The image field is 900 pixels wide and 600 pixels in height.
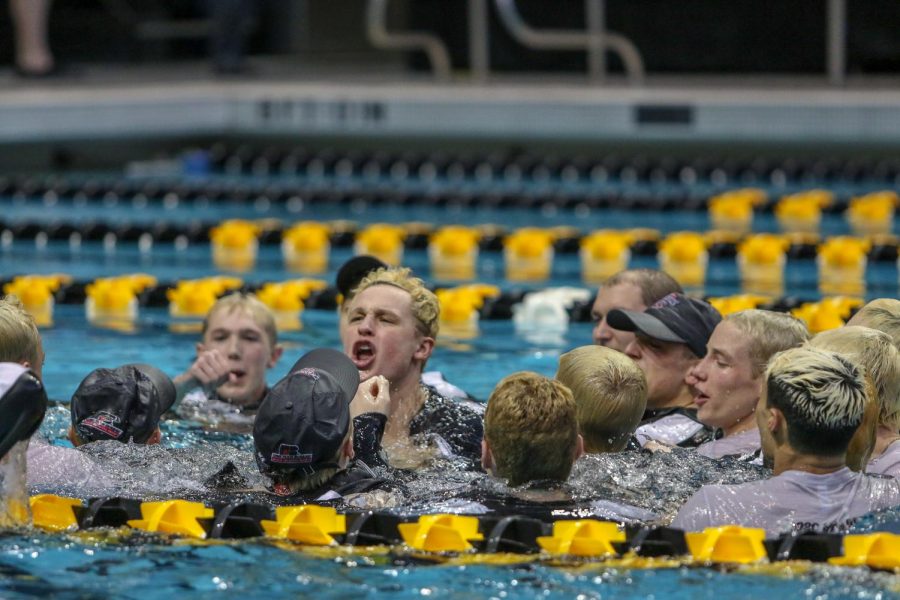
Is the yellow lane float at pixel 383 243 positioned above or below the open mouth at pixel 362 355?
below

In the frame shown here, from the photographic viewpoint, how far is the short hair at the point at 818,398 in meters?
3.27

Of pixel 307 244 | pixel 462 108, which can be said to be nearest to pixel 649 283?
pixel 307 244

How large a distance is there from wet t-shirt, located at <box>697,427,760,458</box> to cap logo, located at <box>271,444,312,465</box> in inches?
46.7

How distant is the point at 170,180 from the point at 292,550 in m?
8.10

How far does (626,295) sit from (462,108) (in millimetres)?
6803

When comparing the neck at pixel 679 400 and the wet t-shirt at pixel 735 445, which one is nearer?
the wet t-shirt at pixel 735 445

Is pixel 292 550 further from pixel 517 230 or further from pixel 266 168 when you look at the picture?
pixel 266 168

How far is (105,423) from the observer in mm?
3906

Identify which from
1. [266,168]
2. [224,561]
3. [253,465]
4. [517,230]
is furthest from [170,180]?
[224,561]

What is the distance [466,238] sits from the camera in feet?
26.9

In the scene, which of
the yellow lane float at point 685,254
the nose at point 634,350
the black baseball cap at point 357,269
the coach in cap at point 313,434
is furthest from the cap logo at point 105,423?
the yellow lane float at point 685,254

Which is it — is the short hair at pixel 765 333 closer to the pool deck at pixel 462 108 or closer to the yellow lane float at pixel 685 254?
the yellow lane float at pixel 685 254

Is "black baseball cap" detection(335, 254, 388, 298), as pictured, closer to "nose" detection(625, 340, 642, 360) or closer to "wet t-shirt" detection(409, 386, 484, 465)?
"wet t-shirt" detection(409, 386, 484, 465)

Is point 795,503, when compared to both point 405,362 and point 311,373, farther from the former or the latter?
point 405,362
